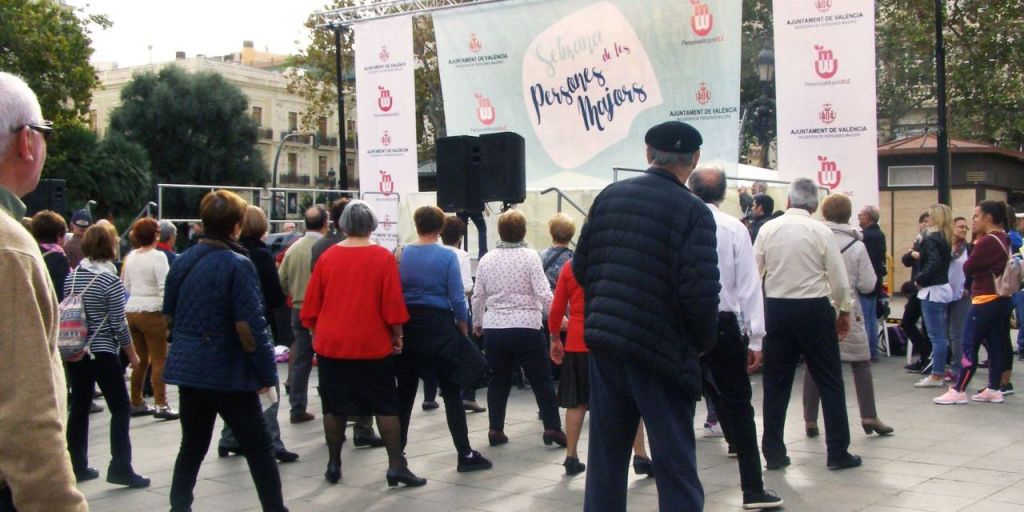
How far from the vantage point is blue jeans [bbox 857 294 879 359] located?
12891 mm

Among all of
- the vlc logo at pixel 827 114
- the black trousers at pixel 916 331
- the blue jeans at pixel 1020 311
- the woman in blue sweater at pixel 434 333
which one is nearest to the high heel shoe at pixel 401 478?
the woman in blue sweater at pixel 434 333

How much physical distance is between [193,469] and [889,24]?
3295 cm

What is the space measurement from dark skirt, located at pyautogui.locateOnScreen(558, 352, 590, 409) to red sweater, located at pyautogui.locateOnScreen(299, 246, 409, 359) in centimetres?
130

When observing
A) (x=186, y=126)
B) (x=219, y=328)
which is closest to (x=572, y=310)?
(x=219, y=328)

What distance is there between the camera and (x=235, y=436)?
18.2 feet

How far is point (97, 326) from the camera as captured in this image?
7148mm

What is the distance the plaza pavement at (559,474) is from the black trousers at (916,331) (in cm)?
283

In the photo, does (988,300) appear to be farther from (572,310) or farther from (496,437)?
(496,437)

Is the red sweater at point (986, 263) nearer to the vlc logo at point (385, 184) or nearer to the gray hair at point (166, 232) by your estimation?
the gray hair at point (166, 232)

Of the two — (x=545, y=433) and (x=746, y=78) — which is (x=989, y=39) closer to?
(x=746, y=78)

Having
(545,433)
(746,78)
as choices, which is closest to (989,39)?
(746,78)

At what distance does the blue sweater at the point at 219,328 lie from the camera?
5.60 m

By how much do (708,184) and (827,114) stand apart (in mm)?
8311

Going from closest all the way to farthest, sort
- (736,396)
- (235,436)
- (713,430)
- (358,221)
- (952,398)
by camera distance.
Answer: (235,436)
(736,396)
(358,221)
(713,430)
(952,398)
